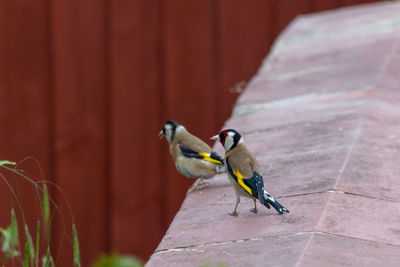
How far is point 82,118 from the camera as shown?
6535mm

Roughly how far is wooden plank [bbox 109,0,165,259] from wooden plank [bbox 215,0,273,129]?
47cm

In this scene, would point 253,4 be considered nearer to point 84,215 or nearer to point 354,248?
point 84,215

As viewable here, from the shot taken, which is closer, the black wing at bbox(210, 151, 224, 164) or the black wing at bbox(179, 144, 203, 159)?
the black wing at bbox(210, 151, 224, 164)

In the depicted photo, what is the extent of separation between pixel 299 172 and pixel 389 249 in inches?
36.9

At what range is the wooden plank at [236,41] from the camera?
682cm

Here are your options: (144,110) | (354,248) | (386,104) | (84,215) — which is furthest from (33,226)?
(354,248)

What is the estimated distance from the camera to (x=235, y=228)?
2.96 m

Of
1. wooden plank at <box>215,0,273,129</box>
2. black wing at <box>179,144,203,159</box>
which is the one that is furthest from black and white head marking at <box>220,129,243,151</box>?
wooden plank at <box>215,0,273,129</box>

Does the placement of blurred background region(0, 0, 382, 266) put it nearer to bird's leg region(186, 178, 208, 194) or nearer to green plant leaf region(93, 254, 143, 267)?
bird's leg region(186, 178, 208, 194)

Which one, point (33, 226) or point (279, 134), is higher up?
point (279, 134)

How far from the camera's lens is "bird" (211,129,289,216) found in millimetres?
3076

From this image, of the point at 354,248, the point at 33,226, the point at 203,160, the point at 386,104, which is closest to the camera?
the point at 354,248

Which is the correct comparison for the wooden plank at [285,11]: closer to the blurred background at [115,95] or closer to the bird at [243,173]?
the blurred background at [115,95]

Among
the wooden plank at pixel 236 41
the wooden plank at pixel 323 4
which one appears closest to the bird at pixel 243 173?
the wooden plank at pixel 236 41
